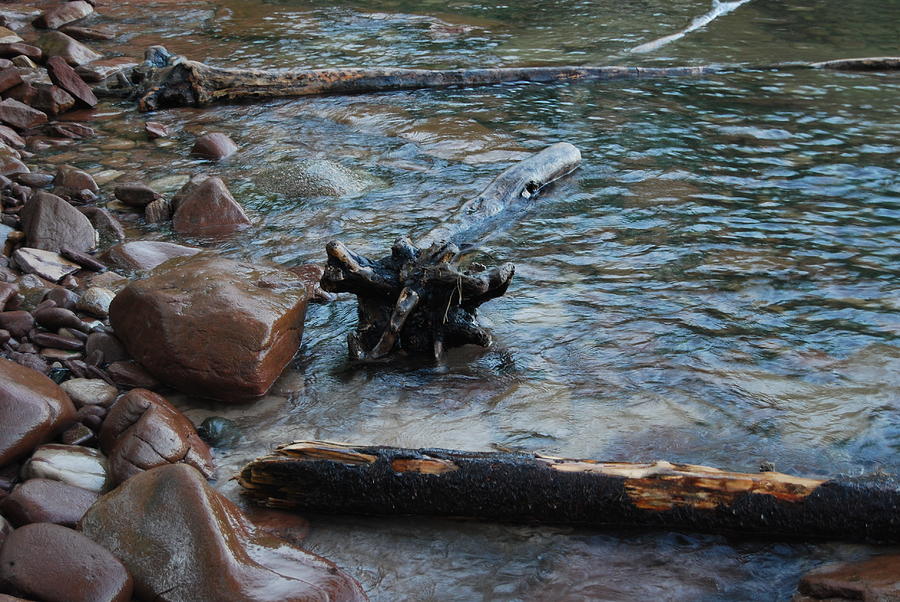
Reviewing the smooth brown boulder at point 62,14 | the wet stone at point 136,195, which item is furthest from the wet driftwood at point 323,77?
the smooth brown boulder at point 62,14

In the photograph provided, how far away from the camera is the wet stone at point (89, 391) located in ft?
13.1

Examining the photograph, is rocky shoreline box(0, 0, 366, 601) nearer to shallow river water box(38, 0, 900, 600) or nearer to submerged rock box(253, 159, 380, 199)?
shallow river water box(38, 0, 900, 600)

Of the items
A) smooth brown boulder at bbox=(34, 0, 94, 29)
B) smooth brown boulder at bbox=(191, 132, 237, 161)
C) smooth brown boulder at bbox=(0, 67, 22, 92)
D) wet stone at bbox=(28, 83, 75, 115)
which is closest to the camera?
smooth brown boulder at bbox=(191, 132, 237, 161)

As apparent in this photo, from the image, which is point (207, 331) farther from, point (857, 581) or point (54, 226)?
point (857, 581)

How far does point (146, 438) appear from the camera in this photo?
3.67 m

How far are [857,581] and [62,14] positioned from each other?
15321 millimetres

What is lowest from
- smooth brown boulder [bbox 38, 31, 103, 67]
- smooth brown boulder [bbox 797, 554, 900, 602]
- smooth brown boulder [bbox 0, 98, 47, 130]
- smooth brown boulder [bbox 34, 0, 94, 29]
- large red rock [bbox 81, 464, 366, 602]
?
smooth brown boulder [bbox 797, 554, 900, 602]

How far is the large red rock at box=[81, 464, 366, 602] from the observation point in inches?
112

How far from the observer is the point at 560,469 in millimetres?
3305

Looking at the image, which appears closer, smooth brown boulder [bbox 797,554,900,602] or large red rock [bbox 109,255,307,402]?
smooth brown boulder [bbox 797,554,900,602]

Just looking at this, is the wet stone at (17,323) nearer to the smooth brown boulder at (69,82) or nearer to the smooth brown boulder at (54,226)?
the smooth brown boulder at (54,226)

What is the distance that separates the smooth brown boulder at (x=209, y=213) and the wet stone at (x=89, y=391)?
7.73 feet

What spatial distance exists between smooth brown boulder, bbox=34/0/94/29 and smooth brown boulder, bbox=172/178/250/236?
9771mm

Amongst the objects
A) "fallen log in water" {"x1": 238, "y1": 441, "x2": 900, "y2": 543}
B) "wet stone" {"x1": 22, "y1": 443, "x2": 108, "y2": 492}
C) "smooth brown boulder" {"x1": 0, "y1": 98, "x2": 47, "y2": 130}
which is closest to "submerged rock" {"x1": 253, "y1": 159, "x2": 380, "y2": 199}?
"smooth brown boulder" {"x1": 0, "y1": 98, "x2": 47, "y2": 130}
